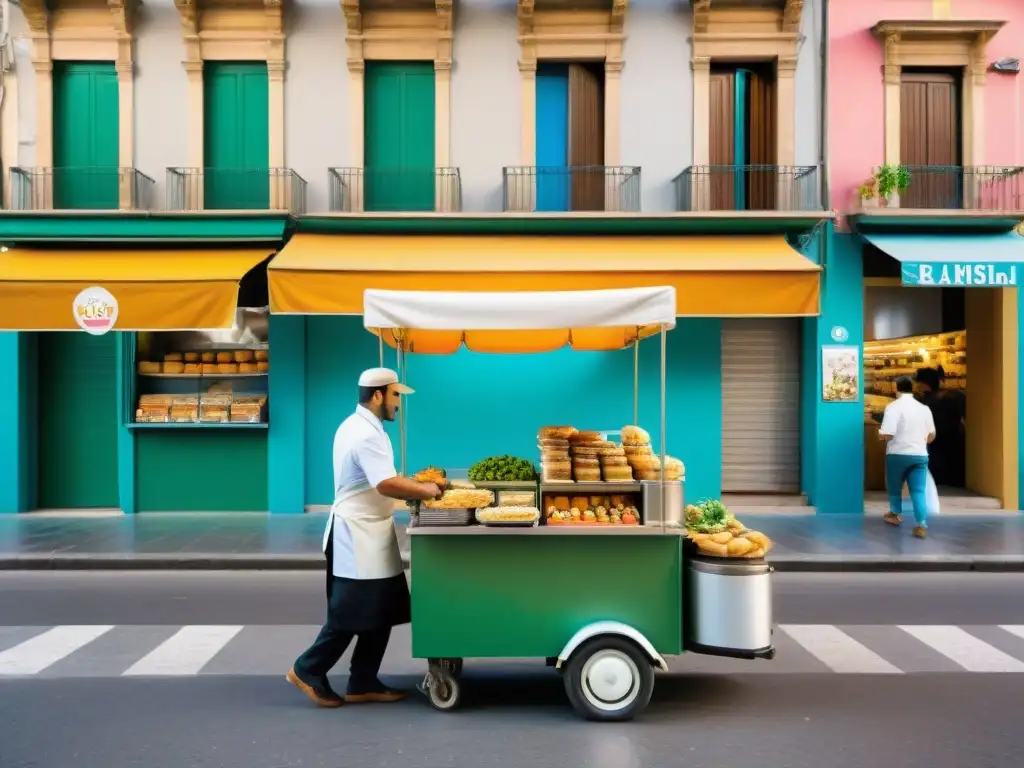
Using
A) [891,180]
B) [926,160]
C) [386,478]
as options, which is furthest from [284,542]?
[926,160]

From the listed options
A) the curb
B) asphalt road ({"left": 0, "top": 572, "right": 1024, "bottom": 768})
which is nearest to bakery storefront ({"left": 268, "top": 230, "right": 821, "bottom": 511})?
the curb

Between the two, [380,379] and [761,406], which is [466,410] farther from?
[380,379]

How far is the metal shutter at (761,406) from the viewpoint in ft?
48.9

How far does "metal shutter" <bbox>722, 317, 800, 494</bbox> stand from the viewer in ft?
48.9

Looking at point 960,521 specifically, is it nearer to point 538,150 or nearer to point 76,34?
point 538,150

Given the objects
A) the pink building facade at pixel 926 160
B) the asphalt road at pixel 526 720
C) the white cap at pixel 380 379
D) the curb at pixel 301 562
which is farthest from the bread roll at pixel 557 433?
the pink building facade at pixel 926 160

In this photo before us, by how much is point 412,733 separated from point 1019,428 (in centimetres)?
1256

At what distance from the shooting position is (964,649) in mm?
7043

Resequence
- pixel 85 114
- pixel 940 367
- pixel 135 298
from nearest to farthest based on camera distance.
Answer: pixel 135 298 → pixel 85 114 → pixel 940 367

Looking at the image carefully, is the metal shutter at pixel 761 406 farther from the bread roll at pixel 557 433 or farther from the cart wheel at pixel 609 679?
the cart wheel at pixel 609 679

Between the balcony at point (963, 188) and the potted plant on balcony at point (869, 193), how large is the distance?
1.22 ft

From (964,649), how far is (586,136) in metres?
9.95

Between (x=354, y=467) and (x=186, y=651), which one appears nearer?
(x=354, y=467)

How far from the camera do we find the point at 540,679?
20.5 feet
